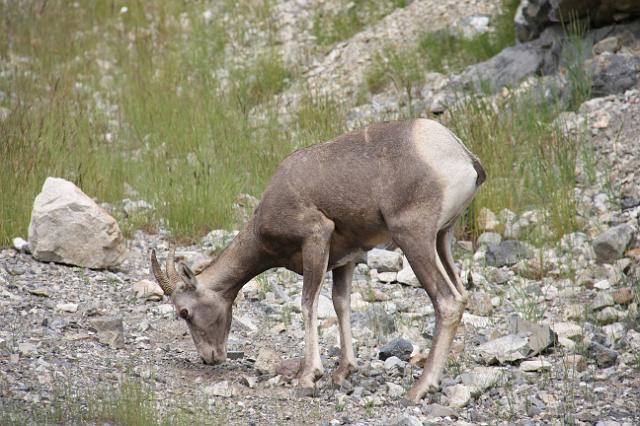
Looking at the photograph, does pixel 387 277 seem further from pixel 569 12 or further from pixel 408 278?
pixel 569 12

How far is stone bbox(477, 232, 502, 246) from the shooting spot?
353 inches

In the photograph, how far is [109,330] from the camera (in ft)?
22.8

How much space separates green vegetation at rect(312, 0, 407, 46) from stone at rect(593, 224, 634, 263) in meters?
7.30

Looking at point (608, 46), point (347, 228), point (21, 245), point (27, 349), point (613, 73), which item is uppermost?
point (347, 228)

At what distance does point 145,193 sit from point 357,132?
4.42m

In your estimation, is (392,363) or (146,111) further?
(146,111)

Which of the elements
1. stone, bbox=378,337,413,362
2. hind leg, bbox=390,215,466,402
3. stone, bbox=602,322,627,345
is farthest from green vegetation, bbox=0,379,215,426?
stone, bbox=602,322,627,345

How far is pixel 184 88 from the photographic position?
42.6ft

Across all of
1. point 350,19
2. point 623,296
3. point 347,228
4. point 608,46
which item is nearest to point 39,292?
point 347,228

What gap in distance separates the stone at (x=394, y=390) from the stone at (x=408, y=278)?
2.34m

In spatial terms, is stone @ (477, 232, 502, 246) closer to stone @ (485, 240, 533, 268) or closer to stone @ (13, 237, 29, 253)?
stone @ (485, 240, 533, 268)

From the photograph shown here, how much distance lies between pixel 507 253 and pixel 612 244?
0.96m

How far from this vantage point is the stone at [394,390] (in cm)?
Answer: 597

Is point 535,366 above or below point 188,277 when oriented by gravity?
below
